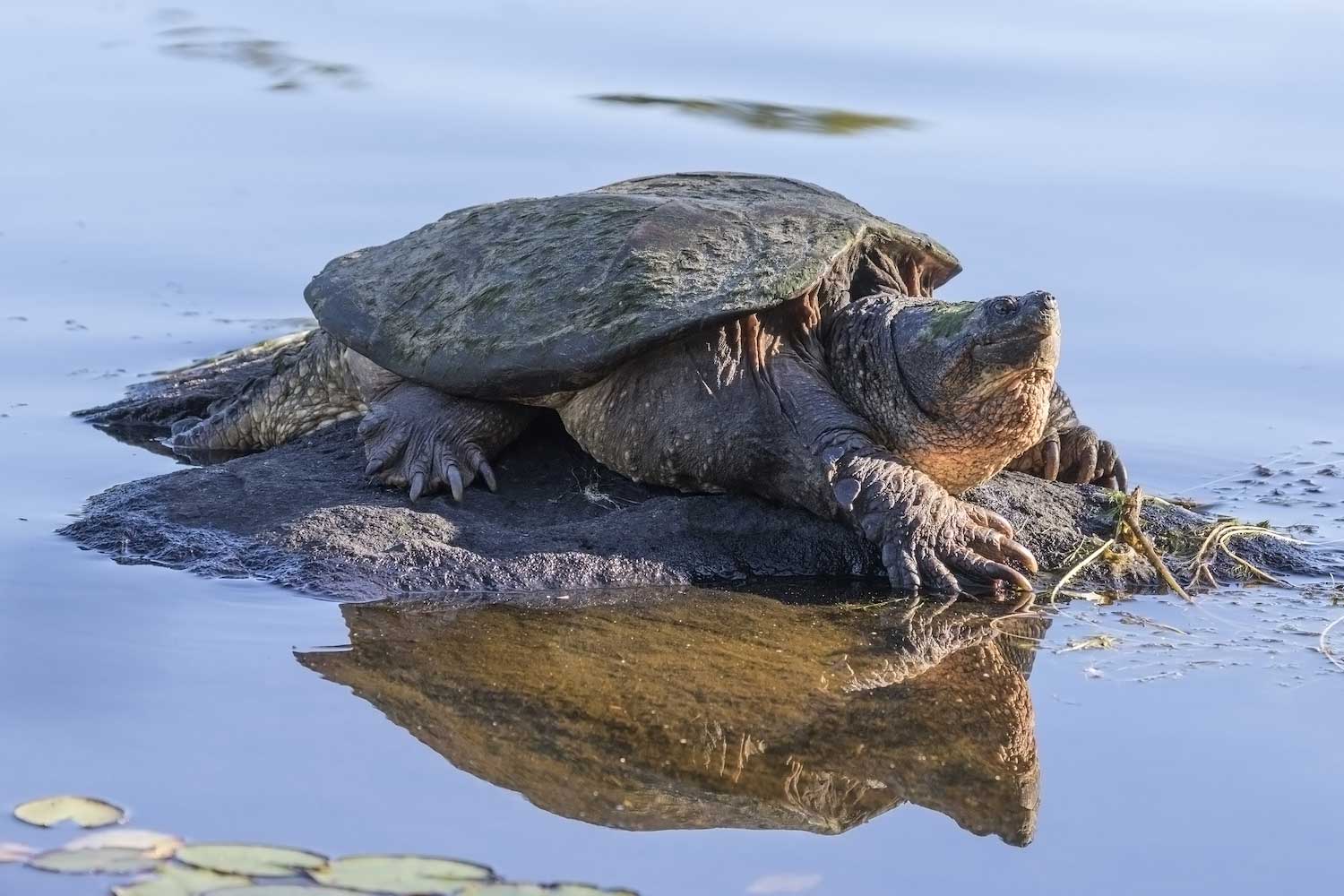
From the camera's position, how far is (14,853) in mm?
2961

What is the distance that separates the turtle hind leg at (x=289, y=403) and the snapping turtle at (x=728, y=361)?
313 millimetres

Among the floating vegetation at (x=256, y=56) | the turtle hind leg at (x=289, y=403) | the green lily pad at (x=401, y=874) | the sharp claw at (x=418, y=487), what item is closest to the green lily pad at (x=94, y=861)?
the green lily pad at (x=401, y=874)

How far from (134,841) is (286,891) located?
0.31 metres

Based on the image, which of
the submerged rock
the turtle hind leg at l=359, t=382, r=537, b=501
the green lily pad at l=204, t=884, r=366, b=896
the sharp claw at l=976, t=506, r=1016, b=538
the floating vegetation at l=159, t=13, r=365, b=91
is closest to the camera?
the green lily pad at l=204, t=884, r=366, b=896

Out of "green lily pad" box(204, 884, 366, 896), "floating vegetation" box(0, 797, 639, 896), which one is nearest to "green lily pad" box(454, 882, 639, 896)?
"floating vegetation" box(0, 797, 639, 896)

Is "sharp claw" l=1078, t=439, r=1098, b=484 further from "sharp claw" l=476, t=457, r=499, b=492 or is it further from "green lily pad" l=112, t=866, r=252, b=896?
"green lily pad" l=112, t=866, r=252, b=896

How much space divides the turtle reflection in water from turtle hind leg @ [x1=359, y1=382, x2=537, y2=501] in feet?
1.86

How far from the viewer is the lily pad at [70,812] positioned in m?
3.07

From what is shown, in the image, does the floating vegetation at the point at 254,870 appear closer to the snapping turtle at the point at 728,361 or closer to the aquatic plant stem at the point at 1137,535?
the snapping turtle at the point at 728,361

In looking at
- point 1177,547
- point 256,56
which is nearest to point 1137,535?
point 1177,547

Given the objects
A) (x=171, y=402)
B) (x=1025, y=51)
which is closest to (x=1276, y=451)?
(x=171, y=402)

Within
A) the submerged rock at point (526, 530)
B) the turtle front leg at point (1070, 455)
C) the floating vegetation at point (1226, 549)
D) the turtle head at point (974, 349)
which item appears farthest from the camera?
the turtle front leg at point (1070, 455)

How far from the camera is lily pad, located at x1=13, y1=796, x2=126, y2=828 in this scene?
3070 millimetres

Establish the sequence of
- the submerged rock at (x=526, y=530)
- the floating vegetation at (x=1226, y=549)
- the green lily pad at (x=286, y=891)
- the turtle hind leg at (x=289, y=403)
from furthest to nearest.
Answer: the turtle hind leg at (x=289, y=403)
the floating vegetation at (x=1226, y=549)
the submerged rock at (x=526, y=530)
the green lily pad at (x=286, y=891)
